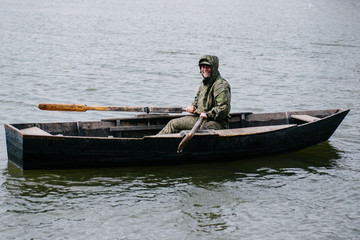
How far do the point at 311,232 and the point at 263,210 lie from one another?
932mm

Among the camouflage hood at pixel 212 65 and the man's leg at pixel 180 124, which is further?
the man's leg at pixel 180 124

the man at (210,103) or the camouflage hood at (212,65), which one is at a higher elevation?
the camouflage hood at (212,65)

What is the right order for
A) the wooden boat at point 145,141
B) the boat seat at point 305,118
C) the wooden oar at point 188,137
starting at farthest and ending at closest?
the boat seat at point 305,118, the wooden oar at point 188,137, the wooden boat at point 145,141

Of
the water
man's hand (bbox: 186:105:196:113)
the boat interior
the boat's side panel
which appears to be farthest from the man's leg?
the boat's side panel

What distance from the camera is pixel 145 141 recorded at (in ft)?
32.4

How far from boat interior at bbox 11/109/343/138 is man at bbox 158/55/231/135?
1.03 ft

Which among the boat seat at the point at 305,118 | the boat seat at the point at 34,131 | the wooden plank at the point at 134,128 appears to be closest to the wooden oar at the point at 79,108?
the wooden plank at the point at 134,128

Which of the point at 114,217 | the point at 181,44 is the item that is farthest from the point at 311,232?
the point at 181,44

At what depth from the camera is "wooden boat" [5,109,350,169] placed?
31.1ft

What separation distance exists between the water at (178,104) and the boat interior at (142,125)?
77 cm

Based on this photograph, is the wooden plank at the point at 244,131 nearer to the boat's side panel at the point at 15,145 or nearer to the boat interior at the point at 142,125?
the boat interior at the point at 142,125

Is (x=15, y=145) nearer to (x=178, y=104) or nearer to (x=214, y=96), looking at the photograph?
(x=214, y=96)

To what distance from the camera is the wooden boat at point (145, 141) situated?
31.1 feet

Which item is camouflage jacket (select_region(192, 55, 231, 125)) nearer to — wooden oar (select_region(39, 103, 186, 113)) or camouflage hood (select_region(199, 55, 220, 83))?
camouflage hood (select_region(199, 55, 220, 83))
